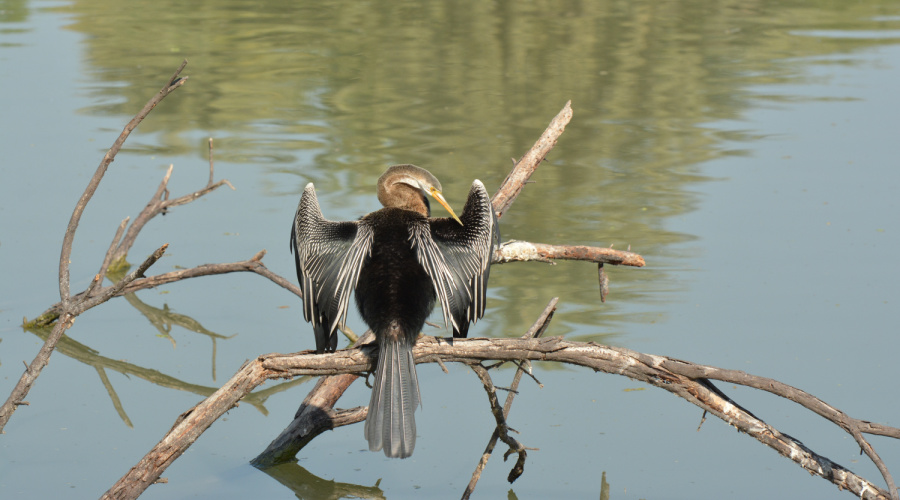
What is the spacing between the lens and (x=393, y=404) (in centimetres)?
262

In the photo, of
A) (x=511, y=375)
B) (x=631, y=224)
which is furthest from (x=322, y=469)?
(x=631, y=224)

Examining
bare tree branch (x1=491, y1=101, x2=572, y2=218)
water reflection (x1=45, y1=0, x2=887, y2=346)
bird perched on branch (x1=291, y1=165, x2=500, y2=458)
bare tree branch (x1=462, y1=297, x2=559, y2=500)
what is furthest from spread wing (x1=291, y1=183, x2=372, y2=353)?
water reflection (x1=45, y1=0, x2=887, y2=346)

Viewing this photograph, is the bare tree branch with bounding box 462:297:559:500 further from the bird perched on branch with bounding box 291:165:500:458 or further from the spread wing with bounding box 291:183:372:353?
the spread wing with bounding box 291:183:372:353

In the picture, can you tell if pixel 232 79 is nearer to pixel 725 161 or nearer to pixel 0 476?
A: pixel 725 161

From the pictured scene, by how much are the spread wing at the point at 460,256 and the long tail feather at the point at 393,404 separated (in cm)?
24

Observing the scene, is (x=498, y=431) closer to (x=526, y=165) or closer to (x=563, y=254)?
(x=563, y=254)

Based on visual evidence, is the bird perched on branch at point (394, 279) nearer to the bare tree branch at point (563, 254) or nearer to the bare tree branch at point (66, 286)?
the bare tree branch at point (563, 254)

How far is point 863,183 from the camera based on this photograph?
6801mm

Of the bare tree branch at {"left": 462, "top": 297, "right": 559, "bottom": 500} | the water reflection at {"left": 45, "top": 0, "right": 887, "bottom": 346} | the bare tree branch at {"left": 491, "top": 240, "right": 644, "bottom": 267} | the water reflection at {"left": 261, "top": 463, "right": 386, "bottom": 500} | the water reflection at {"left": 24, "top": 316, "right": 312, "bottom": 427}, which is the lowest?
the water reflection at {"left": 45, "top": 0, "right": 887, "bottom": 346}

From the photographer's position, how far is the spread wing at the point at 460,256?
2.92 metres

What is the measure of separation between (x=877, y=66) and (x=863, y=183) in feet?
14.0

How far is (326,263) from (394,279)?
0.87 feet

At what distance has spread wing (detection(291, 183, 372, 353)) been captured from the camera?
2.90m

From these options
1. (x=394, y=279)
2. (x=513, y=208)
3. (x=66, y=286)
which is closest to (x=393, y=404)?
(x=394, y=279)
